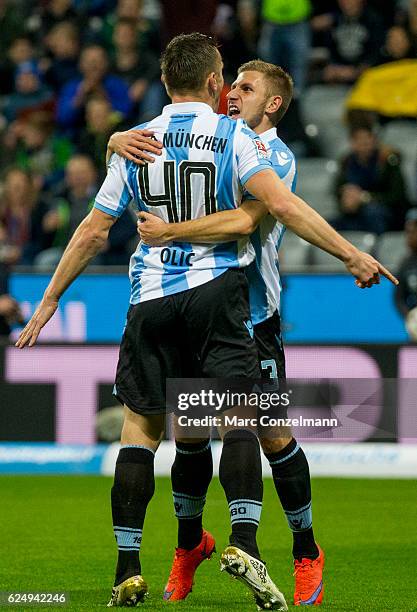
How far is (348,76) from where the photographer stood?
1762cm

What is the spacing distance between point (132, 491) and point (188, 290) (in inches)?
31.9

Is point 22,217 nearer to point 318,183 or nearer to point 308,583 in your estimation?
point 318,183

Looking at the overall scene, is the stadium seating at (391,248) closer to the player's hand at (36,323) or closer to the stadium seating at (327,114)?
the stadium seating at (327,114)

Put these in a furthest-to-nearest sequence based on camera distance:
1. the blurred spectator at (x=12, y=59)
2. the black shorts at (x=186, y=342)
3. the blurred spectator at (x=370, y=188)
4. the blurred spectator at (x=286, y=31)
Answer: the blurred spectator at (x=12, y=59), the blurred spectator at (x=286, y=31), the blurred spectator at (x=370, y=188), the black shorts at (x=186, y=342)

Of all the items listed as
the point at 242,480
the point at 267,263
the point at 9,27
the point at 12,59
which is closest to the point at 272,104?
the point at 267,263

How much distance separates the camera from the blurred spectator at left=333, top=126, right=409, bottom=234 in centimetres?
1509

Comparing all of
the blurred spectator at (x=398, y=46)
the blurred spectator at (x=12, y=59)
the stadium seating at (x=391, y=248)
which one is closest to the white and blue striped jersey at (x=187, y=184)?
the stadium seating at (x=391, y=248)

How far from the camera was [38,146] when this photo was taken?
17609mm

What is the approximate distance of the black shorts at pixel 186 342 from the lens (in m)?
5.53

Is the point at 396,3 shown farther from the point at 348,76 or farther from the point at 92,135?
the point at 92,135

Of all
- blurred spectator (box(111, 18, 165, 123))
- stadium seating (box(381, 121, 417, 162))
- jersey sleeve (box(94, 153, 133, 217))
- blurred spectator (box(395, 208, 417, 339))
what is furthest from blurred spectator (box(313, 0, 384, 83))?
jersey sleeve (box(94, 153, 133, 217))

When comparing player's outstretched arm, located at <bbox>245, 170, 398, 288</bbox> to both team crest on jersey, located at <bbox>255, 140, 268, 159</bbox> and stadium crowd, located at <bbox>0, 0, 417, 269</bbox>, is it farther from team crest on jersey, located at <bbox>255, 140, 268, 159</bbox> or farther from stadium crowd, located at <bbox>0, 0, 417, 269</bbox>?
stadium crowd, located at <bbox>0, 0, 417, 269</bbox>

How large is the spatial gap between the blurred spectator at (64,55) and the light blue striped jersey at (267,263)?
12.2 m

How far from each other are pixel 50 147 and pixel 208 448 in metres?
12.0
